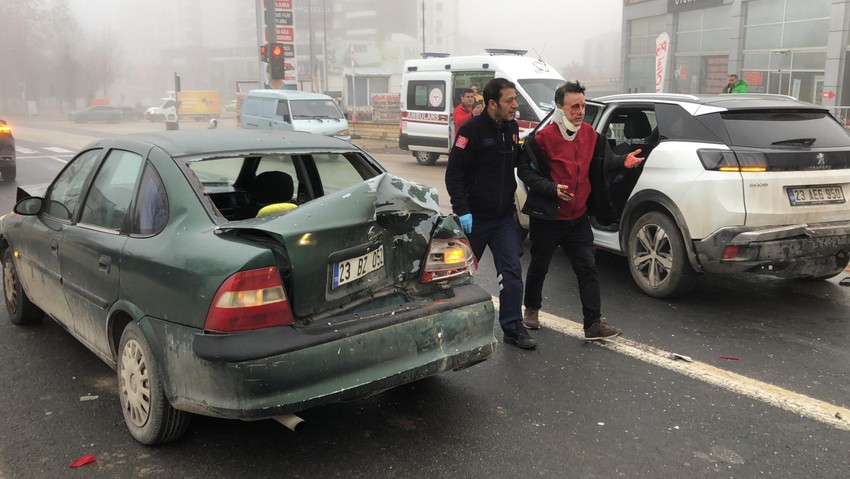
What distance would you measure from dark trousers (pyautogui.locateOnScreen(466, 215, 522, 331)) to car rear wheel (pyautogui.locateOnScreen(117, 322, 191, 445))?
2.14 m

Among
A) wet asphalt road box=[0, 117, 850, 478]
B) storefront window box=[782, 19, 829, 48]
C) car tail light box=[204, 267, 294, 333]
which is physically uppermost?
storefront window box=[782, 19, 829, 48]

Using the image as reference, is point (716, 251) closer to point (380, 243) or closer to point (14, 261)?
point (380, 243)

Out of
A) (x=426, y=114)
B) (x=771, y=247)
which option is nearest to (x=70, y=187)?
(x=771, y=247)

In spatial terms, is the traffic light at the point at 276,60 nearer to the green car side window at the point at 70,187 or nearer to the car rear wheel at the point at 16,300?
the car rear wheel at the point at 16,300

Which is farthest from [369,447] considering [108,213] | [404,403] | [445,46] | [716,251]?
[445,46]

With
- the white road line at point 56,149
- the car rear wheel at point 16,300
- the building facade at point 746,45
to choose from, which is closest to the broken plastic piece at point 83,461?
the car rear wheel at point 16,300

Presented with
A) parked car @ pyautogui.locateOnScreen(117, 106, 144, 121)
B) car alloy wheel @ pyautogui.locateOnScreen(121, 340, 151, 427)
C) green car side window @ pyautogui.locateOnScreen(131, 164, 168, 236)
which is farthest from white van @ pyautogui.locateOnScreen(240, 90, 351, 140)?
parked car @ pyautogui.locateOnScreen(117, 106, 144, 121)

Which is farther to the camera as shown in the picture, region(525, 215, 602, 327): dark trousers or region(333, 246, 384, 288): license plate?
region(525, 215, 602, 327): dark trousers

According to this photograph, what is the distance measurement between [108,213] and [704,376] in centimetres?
338

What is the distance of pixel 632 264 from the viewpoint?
19.1ft

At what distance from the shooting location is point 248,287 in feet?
9.34

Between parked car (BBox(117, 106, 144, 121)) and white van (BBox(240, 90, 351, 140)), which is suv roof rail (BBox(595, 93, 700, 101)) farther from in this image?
parked car (BBox(117, 106, 144, 121))

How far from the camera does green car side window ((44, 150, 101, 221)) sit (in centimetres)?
402

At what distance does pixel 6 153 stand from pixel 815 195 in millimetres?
14568
